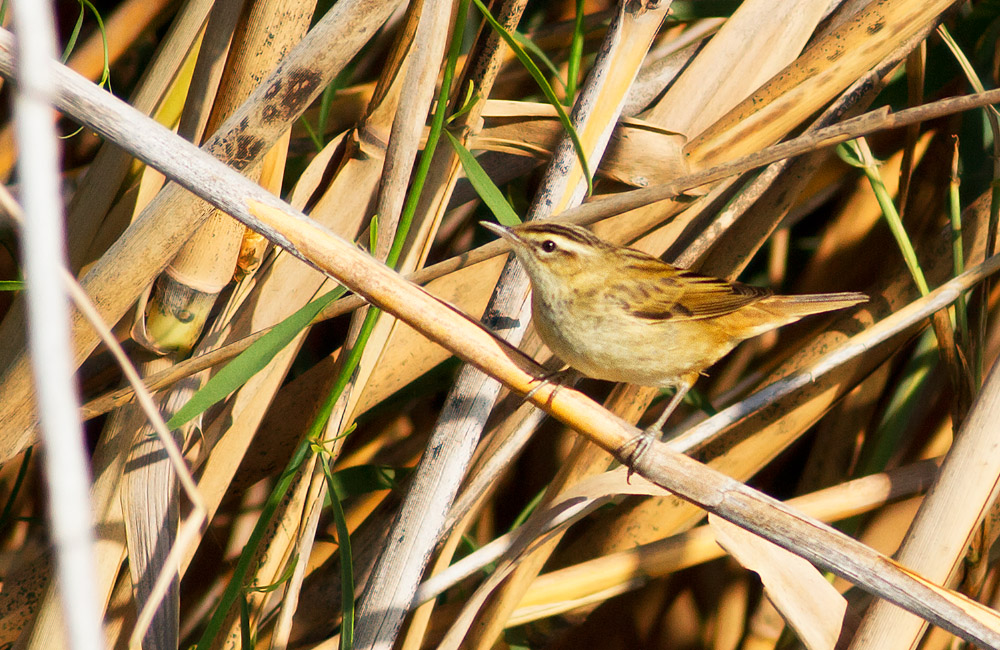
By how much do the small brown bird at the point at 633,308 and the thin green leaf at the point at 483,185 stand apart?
0.47ft

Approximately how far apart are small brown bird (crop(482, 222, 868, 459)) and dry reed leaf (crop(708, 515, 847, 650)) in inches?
13.2

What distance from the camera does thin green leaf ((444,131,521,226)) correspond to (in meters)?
1.50

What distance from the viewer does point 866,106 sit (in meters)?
2.27

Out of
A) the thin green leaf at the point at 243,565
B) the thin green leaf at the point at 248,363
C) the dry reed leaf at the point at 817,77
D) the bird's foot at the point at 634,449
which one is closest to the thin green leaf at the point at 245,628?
the thin green leaf at the point at 243,565

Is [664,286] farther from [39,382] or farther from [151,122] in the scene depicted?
[39,382]

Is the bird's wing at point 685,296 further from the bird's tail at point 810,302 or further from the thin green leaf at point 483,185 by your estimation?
the thin green leaf at point 483,185

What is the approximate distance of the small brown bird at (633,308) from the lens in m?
1.81

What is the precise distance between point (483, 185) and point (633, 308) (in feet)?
2.22

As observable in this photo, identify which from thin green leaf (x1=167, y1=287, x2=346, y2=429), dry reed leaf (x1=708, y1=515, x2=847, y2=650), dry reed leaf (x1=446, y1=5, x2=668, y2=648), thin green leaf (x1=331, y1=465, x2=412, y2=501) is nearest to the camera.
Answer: thin green leaf (x1=167, y1=287, x2=346, y2=429)

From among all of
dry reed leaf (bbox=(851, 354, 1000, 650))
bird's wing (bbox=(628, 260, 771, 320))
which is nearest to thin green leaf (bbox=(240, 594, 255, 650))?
bird's wing (bbox=(628, 260, 771, 320))

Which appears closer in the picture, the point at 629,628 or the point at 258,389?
the point at 258,389

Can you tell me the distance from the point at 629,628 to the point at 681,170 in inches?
66.9

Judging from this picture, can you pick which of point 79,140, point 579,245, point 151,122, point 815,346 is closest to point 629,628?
point 815,346

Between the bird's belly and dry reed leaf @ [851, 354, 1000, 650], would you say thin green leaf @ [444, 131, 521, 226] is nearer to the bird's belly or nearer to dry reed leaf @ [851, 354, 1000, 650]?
the bird's belly
